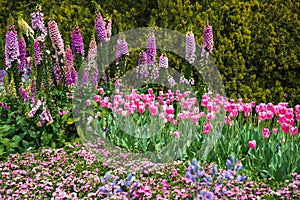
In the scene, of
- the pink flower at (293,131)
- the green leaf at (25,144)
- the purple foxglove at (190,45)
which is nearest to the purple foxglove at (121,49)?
the purple foxglove at (190,45)

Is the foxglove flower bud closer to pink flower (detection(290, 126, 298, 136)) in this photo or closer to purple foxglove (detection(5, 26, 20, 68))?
purple foxglove (detection(5, 26, 20, 68))

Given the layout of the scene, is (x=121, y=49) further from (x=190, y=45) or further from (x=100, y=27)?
(x=190, y=45)

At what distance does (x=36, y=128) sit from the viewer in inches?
205

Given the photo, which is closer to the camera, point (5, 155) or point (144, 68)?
point (5, 155)

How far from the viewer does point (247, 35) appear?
7.07 metres

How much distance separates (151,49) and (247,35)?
6.60ft

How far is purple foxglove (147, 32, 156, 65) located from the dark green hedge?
1.04 meters

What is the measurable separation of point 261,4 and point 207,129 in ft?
12.9

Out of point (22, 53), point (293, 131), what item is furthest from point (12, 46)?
point (293, 131)

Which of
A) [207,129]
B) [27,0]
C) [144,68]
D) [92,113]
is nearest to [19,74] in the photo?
[92,113]

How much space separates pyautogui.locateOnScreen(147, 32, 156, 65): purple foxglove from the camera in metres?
5.66

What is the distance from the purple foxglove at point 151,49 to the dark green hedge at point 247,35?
1.04 m

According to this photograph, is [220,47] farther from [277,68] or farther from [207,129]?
[207,129]

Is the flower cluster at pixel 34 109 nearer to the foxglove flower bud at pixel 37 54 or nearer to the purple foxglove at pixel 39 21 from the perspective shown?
the foxglove flower bud at pixel 37 54
